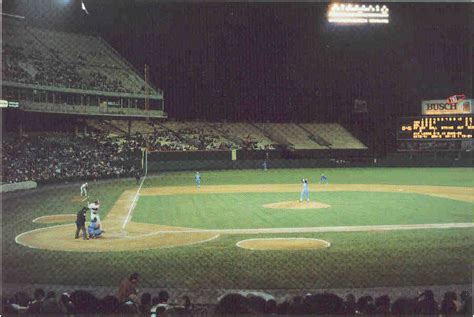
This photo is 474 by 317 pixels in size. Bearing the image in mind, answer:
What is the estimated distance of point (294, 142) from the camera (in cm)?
6600

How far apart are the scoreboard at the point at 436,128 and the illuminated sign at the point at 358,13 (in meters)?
16.6

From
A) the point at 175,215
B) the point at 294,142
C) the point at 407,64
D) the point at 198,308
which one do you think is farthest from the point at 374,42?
the point at 198,308

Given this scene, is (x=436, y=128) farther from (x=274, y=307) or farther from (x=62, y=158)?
(x=274, y=307)

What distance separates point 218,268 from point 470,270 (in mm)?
7039

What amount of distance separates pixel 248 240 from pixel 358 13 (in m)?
26.3

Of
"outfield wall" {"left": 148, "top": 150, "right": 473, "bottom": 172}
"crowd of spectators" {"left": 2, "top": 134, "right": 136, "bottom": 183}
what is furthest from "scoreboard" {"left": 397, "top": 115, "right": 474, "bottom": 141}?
"crowd of spectators" {"left": 2, "top": 134, "right": 136, "bottom": 183}

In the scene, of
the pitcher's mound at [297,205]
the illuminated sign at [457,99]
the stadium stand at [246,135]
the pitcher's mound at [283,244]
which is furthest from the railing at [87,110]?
the illuminated sign at [457,99]

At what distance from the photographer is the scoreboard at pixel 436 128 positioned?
165 feet

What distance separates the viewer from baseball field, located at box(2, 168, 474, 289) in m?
13.4

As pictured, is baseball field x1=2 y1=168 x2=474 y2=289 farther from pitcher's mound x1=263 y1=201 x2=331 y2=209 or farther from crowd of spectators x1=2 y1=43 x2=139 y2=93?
crowd of spectators x1=2 y1=43 x2=139 y2=93

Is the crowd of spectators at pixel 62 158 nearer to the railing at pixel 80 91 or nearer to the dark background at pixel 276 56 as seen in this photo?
the railing at pixel 80 91

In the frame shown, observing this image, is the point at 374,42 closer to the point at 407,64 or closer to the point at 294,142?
the point at 407,64

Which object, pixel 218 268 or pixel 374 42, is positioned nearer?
pixel 218 268

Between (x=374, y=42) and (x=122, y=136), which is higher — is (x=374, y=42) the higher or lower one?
the higher one
